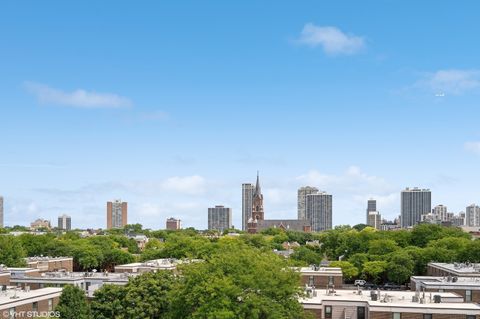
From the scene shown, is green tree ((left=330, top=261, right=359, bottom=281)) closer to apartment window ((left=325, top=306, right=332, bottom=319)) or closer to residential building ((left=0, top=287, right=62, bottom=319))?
apartment window ((left=325, top=306, right=332, bottom=319))

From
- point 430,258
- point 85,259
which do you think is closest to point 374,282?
point 430,258

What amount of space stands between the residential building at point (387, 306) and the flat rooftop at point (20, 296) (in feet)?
74.0

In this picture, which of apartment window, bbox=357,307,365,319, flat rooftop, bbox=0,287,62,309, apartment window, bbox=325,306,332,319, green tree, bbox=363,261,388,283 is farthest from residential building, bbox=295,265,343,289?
flat rooftop, bbox=0,287,62,309

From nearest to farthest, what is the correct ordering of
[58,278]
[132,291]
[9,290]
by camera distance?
1. [132,291]
2. [9,290]
3. [58,278]

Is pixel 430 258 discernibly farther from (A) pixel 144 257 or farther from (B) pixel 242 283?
(B) pixel 242 283

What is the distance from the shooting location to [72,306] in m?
50.5

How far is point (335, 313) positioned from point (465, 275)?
2708 cm

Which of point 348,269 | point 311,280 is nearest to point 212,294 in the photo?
point 311,280

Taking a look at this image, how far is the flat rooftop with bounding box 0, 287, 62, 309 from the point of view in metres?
52.6

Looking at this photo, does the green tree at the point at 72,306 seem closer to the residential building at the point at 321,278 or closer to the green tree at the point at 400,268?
the residential building at the point at 321,278

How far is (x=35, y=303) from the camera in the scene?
5597 cm

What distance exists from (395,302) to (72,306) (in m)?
25.1

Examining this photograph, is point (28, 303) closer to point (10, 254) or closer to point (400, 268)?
point (10, 254)

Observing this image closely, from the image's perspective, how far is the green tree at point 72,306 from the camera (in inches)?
1971
